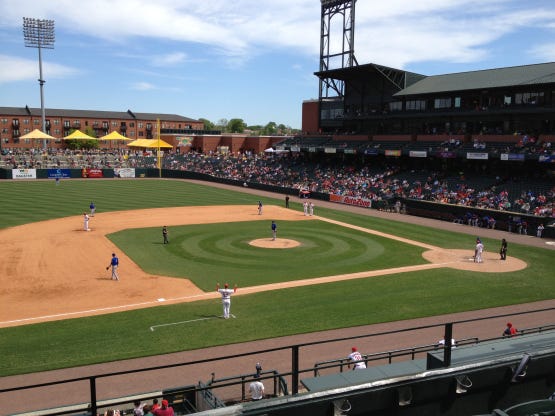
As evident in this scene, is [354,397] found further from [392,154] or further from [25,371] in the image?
[392,154]

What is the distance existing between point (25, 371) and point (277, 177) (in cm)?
5693

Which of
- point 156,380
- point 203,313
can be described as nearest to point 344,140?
point 203,313

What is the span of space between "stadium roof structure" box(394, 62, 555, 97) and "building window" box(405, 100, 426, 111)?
1.29 m

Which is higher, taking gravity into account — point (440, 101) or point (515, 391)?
point (440, 101)

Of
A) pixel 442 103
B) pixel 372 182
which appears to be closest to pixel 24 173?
pixel 372 182

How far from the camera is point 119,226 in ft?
119

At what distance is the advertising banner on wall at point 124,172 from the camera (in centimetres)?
8081

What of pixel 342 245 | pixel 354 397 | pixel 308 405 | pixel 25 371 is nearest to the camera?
pixel 308 405

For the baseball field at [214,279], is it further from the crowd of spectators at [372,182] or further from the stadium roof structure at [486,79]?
the stadium roof structure at [486,79]

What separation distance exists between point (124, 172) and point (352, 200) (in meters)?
46.7

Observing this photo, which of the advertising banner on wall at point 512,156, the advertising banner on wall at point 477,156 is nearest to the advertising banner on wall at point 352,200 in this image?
the advertising banner on wall at point 477,156

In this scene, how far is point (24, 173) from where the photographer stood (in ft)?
243

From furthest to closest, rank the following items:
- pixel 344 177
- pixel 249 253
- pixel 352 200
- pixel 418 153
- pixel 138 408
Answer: pixel 344 177, pixel 418 153, pixel 352 200, pixel 249 253, pixel 138 408

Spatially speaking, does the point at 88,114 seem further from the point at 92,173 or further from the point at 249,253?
the point at 249,253
